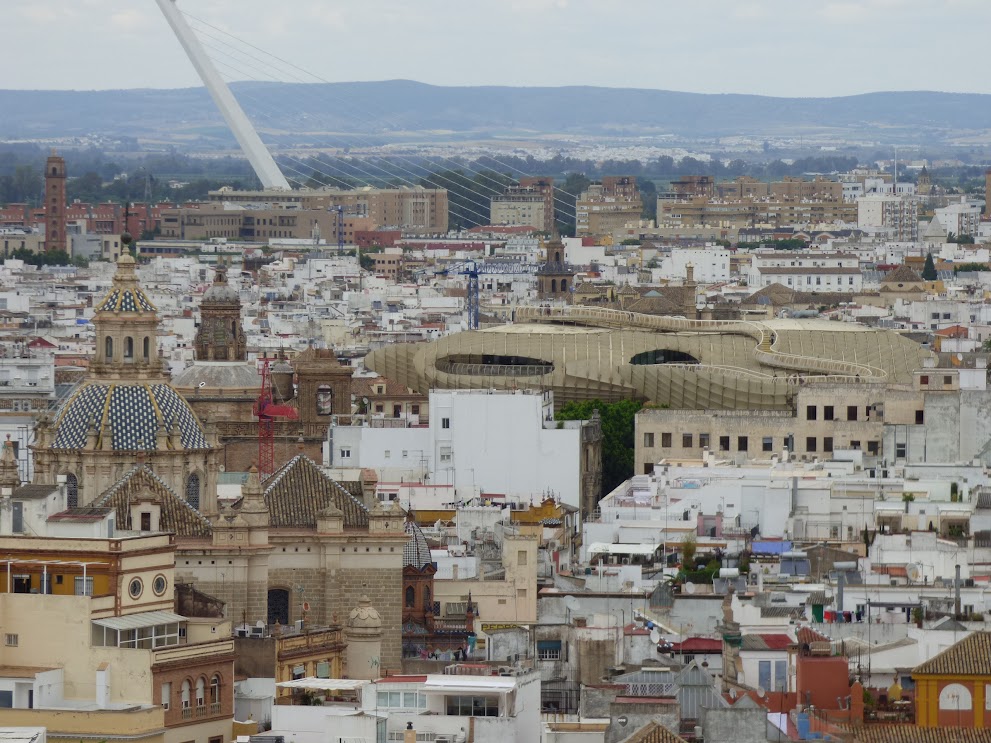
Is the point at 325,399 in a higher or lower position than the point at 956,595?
lower

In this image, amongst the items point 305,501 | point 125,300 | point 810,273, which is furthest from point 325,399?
point 810,273

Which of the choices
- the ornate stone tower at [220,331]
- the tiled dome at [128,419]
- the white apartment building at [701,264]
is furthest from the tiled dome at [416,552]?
the white apartment building at [701,264]

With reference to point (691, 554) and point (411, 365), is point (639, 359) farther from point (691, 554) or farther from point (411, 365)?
point (691, 554)

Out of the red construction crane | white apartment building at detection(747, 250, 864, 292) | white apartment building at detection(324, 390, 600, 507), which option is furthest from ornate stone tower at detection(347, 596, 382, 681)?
white apartment building at detection(747, 250, 864, 292)

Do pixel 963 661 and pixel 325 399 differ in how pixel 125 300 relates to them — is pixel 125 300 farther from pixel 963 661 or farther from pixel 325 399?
pixel 325 399

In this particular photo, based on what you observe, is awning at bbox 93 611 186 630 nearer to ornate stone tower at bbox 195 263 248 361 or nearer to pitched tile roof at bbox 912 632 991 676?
pitched tile roof at bbox 912 632 991 676
